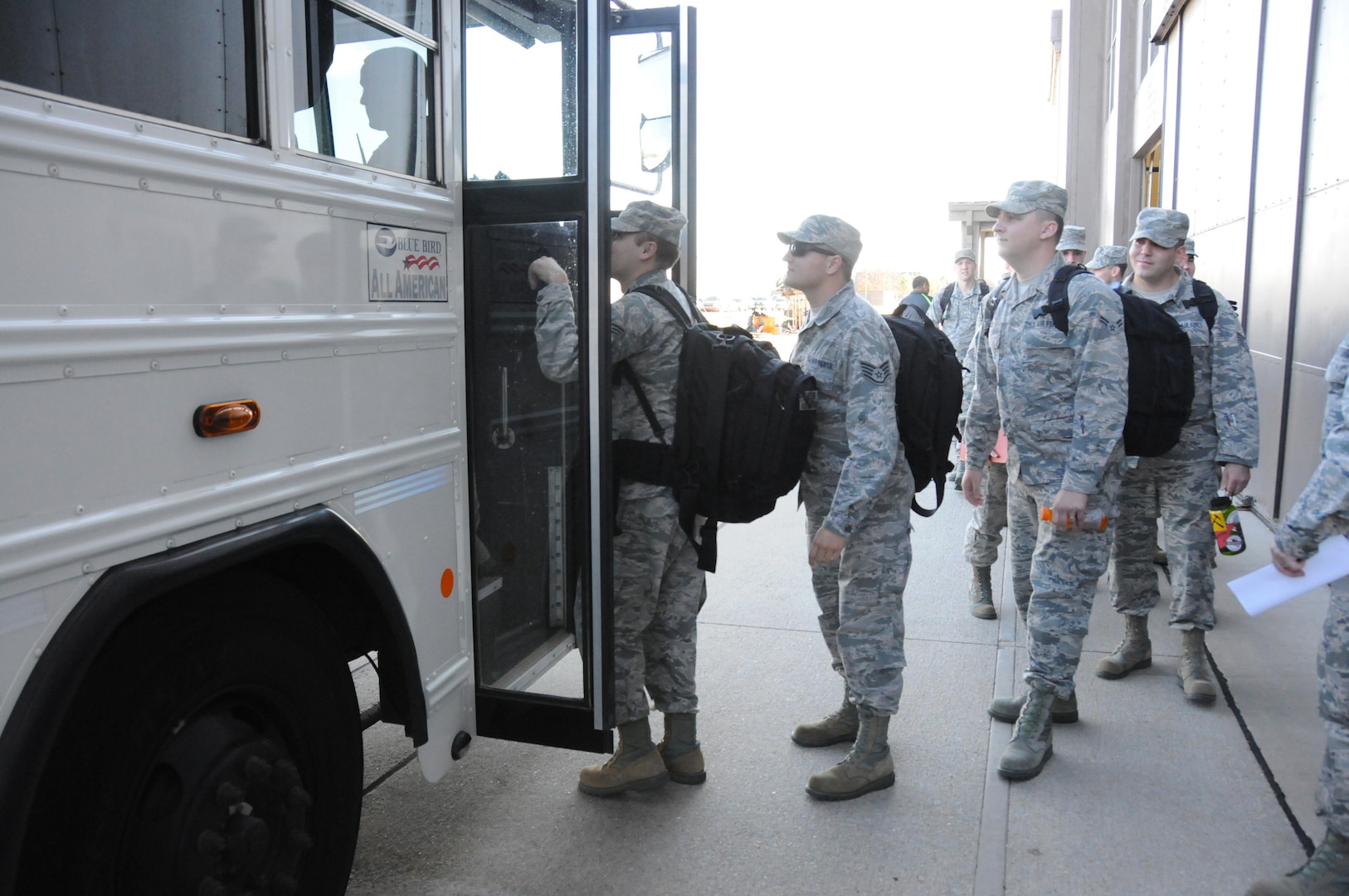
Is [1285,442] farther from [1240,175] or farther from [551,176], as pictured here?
[551,176]

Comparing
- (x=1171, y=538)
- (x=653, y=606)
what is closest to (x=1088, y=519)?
(x=1171, y=538)

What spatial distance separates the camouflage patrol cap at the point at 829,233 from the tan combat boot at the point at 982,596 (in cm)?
261

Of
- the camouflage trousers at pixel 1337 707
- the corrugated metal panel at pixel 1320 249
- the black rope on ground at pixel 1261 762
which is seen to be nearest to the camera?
the camouflage trousers at pixel 1337 707

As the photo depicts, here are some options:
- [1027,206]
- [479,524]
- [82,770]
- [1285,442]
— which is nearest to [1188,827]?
[1027,206]

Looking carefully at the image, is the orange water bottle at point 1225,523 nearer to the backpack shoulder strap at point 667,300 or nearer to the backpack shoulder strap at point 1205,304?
the backpack shoulder strap at point 1205,304

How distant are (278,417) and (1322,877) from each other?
9.37 feet

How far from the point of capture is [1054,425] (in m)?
3.69

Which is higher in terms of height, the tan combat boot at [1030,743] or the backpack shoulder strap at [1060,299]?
the backpack shoulder strap at [1060,299]

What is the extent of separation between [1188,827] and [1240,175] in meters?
6.58

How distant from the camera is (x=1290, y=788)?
3.42 m

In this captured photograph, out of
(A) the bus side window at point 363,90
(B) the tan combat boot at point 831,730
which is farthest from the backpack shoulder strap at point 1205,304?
(A) the bus side window at point 363,90

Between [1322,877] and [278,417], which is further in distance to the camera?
[1322,877]

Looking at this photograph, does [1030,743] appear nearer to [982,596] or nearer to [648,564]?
[648,564]

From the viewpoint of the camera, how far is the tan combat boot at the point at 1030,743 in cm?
355
